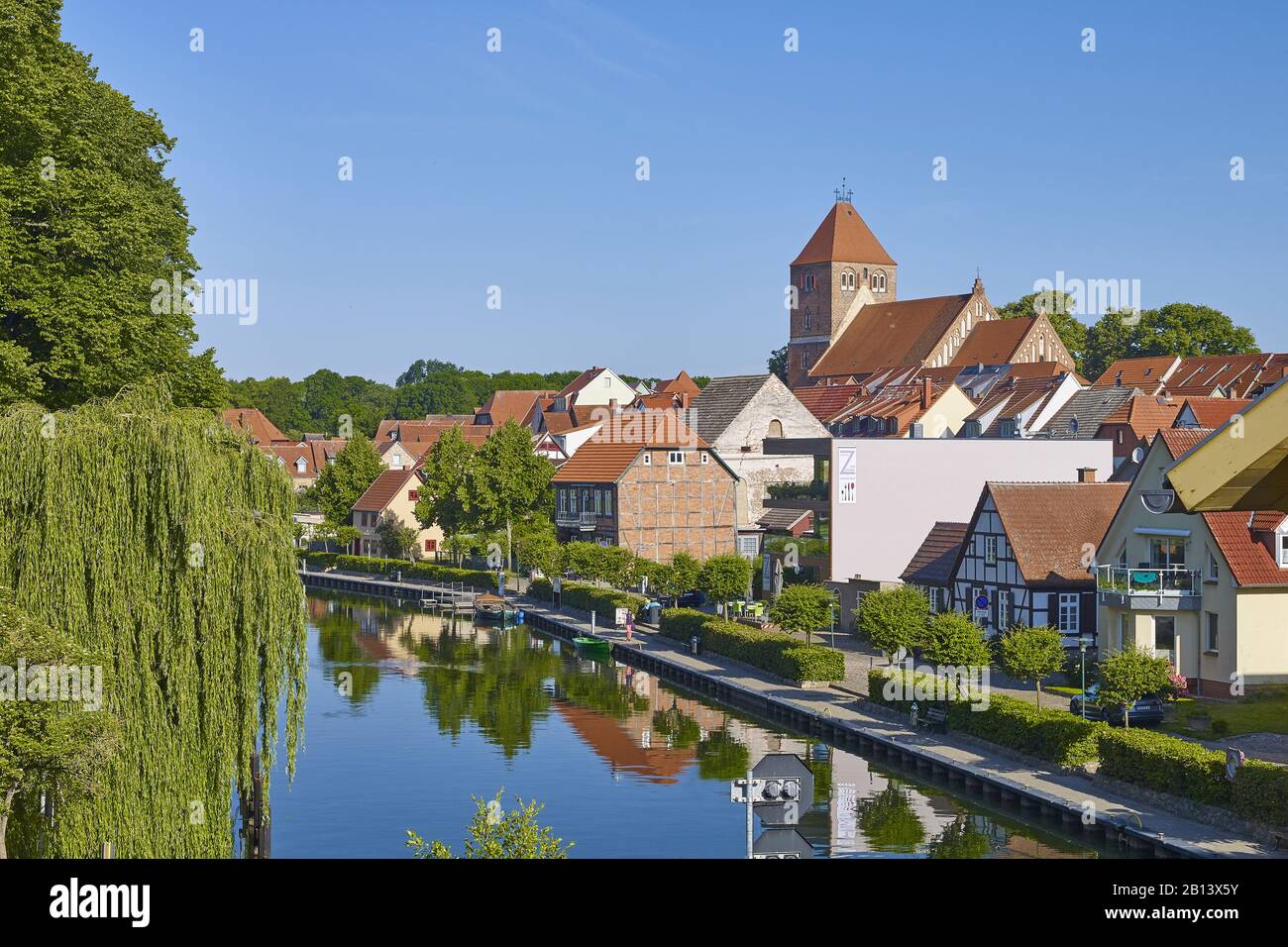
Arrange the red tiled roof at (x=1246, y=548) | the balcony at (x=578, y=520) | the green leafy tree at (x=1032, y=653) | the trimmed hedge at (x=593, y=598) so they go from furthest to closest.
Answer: the balcony at (x=578, y=520), the trimmed hedge at (x=593, y=598), the red tiled roof at (x=1246, y=548), the green leafy tree at (x=1032, y=653)

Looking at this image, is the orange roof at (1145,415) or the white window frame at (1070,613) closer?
the white window frame at (1070,613)

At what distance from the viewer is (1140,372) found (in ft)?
390

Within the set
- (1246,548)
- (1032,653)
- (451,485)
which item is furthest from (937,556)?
(451,485)

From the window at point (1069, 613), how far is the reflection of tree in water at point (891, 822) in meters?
14.7

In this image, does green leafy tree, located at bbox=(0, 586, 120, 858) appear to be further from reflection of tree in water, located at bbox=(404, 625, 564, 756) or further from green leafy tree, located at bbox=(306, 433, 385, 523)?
green leafy tree, located at bbox=(306, 433, 385, 523)

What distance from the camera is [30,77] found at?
84.3ft

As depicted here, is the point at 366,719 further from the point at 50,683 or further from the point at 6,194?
the point at 50,683

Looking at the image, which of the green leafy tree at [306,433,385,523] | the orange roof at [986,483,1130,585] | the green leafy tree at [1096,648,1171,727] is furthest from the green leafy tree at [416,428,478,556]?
the green leafy tree at [1096,648,1171,727]

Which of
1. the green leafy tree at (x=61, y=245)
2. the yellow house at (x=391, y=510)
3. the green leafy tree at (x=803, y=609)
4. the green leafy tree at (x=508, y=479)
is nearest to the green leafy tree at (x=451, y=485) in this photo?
the green leafy tree at (x=508, y=479)

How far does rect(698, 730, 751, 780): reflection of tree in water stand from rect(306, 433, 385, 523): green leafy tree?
69842 millimetres

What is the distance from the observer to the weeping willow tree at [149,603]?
57.5ft

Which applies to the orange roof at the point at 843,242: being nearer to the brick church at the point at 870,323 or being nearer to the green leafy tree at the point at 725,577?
the brick church at the point at 870,323

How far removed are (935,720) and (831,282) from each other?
388ft
